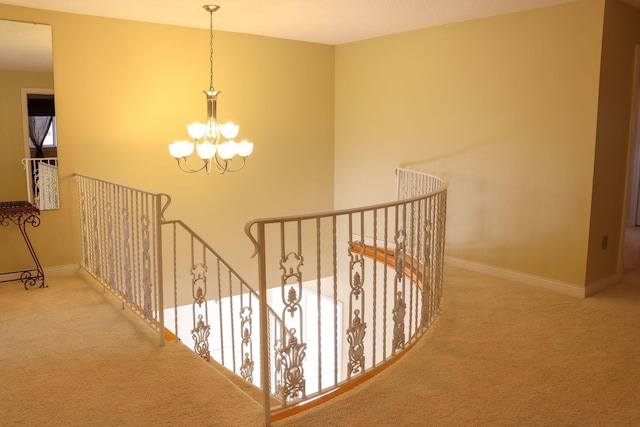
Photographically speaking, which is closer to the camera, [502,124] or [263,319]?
[263,319]

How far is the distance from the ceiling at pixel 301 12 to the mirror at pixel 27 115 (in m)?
0.07

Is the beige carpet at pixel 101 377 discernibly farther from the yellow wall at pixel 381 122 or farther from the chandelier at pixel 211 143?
the yellow wall at pixel 381 122

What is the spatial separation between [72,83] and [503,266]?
4.51 meters

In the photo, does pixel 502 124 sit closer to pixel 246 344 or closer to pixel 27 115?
pixel 246 344

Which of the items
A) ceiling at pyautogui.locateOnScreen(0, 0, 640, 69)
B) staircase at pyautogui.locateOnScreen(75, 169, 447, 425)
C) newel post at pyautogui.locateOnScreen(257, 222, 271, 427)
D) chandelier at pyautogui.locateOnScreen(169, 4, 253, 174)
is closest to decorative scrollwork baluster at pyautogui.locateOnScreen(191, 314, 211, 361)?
staircase at pyautogui.locateOnScreen(75, 169, 447, 425)

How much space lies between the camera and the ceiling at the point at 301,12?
474cm

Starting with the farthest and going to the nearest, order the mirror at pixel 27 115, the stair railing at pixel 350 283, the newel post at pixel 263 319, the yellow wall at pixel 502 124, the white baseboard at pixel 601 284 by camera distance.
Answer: the mirror at pixel 27 115
the white baseboard at pixel 601 284
the yellow wall at pixel 502 124
the stair railing at pixel 350 283
the newel post at pixel 263 319

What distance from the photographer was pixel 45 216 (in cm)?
538

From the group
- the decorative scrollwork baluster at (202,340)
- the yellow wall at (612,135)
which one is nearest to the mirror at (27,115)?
the decorative scrollwork baluster at (202,340)

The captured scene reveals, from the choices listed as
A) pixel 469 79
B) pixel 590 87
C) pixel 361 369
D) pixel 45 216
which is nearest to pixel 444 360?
pixel 361 369

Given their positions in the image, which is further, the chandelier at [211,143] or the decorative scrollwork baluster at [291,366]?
the chandelier at [211,143]

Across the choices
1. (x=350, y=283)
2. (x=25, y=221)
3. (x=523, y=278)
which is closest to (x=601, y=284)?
(x=523, y=278)

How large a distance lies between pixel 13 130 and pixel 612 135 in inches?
210

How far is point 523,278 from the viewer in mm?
5172
